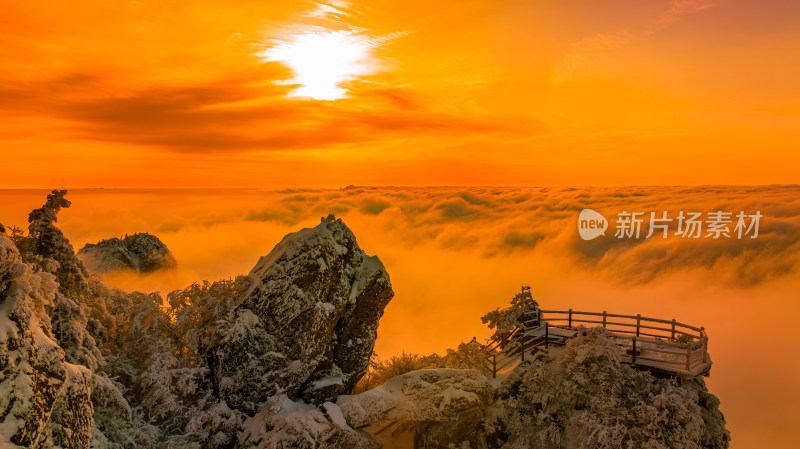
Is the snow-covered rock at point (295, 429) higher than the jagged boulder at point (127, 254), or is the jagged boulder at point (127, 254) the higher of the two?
the jagged boulder at point (127, 254)

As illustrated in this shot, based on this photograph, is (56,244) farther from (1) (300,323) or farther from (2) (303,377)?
(2) (303,377)

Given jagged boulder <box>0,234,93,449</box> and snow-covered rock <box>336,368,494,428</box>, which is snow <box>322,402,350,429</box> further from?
jagged boulder <box>0,234,93,449</box>

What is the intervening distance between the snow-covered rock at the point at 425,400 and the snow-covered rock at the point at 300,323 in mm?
1477

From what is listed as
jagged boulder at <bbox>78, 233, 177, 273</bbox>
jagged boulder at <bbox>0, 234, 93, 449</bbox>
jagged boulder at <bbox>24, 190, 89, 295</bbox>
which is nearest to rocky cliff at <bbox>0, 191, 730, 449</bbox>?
jagged boulder at <bbox>24, 190, 89, 295</bbox>

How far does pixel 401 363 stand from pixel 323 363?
8.55m

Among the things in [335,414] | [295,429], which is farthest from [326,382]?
[295,429]

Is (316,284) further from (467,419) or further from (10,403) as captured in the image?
(10,403)

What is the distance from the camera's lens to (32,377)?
14.6 meters

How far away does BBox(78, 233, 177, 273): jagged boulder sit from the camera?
4625cm

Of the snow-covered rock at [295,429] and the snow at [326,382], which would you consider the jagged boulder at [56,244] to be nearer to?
the snow-covered rock at [295,429]

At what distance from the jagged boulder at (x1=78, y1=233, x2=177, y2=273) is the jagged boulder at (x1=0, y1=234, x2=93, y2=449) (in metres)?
32.3

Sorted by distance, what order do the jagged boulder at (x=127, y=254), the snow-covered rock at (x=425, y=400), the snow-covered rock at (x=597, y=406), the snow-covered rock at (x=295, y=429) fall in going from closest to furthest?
the snow-covered rock at (x=597, y=406) < the snow-covered rock at (x=295, y=429) < the snow-covered rock at (x=425, y=400) < the jagged boulder at (x=127, y=254)

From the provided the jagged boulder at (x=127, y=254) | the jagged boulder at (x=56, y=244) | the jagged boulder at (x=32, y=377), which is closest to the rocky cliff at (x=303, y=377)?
the jagged boulder at (x=56, y=244)

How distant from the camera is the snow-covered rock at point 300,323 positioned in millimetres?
23266
